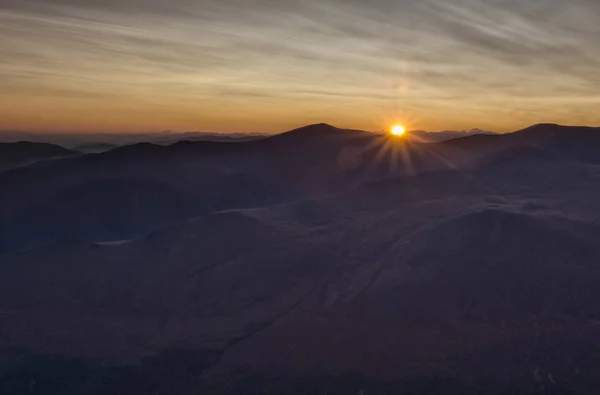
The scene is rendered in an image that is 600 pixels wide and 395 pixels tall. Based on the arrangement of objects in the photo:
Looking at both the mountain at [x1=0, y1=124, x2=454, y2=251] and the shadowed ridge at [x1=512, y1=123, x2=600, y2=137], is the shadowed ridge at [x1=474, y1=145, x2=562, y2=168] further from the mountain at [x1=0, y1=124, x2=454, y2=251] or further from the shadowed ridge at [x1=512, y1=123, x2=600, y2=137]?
the shadowed ridge at [x1=512, y1=123, x2=600, y2=137]

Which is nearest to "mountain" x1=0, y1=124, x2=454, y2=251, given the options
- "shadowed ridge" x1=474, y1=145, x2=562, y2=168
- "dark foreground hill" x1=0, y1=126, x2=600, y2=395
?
"shadowed ridge" x1=474, y1=145, x2=562, y2=168

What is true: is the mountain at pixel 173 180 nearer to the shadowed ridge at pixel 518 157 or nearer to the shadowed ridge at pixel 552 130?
the shadowed ridge at pixel 518 157

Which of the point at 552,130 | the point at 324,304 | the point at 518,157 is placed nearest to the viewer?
the point at 324,304

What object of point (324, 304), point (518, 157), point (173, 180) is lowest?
point (324, 304)

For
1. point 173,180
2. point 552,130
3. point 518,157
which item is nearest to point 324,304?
point 173,180

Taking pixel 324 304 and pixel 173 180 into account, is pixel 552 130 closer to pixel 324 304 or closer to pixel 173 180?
pixel 173 180

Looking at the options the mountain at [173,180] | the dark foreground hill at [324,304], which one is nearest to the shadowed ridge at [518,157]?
the mountain at [173,180]

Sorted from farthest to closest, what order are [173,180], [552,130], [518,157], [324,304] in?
1. [552,130]
2. [173,180]
3. [518,157]
4. [324,304]

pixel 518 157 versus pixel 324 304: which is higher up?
pixel 518 157

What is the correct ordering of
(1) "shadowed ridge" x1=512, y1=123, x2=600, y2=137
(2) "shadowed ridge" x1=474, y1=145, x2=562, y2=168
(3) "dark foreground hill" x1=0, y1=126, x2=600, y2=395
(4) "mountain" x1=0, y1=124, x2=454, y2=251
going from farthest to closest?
(1) "shadowed ridge" x1=512, y1=123, x2=600, y2=137, (2) "shadowed ridge" x1=474, y1=145, x2=562, y2=168, (4) "mountain" x1=0, y1=124, x2=454, y2=251, (3) "dark foreground hill" x1=0, y1=126, x2=600, y2=395

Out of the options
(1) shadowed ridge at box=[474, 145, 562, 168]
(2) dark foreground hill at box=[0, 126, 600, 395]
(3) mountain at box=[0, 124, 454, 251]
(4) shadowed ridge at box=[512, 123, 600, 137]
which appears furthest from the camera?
(4) shadowed ridge at box=[512, 123, 600, 137]
